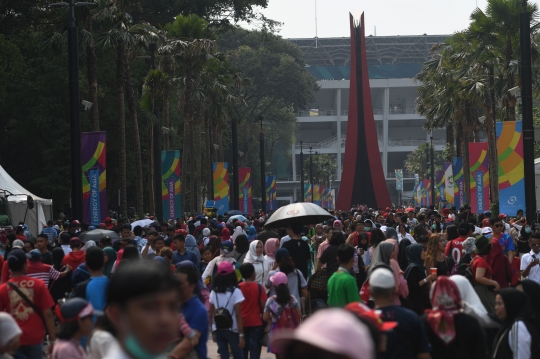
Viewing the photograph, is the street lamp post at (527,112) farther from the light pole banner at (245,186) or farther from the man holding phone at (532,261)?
the light pole banner at (245,186)

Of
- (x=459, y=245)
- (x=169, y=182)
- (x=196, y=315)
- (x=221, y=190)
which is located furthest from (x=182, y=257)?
(x=221, y=190)

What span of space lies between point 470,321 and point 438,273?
144 inches

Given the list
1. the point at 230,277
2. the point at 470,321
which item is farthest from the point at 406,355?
the point at 230,277

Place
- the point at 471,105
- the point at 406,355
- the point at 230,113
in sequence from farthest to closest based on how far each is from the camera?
the point at 230,113 < the point at 471,105 < the point at 406,355

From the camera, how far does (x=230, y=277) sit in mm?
8945

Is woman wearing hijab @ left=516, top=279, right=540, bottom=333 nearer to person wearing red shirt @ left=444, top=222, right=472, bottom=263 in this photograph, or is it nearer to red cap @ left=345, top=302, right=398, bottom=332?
red cap @ left=345, top=302, right=398, bottom=332

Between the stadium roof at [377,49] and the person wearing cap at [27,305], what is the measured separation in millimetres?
139800

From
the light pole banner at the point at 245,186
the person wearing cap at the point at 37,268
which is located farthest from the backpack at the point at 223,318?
the light pole banner at the point at 245,186

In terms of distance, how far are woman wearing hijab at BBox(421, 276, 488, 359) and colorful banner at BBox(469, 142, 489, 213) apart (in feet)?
78.9

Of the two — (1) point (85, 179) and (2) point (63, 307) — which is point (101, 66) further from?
(2) point (63, 307)

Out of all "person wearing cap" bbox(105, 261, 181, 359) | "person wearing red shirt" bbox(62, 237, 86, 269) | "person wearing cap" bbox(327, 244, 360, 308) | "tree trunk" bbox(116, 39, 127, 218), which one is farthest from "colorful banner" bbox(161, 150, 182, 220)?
"person wearing cap" bbox(105, 261, 181, 359)

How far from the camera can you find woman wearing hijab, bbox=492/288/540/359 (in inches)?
239

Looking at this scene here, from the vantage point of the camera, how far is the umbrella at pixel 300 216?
13922 millimetres

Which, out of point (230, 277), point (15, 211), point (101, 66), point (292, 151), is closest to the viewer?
point (230, 277)
